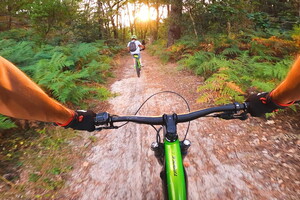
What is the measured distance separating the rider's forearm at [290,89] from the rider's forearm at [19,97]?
1.39 meters

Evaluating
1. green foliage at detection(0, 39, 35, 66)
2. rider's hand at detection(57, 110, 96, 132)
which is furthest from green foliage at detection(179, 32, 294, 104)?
green foliage at detection(0, 39, 35, 66)

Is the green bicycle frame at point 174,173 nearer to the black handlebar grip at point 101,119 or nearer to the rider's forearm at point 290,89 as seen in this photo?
the black handlebar grip at point 101,119

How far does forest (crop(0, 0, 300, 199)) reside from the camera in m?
3.65

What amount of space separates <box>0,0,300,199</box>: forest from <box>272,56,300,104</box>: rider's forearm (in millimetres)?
3051

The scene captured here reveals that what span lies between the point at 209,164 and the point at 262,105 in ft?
→ 6.36

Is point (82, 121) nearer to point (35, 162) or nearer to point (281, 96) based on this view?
point (281, 96)

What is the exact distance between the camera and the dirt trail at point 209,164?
2551 mm

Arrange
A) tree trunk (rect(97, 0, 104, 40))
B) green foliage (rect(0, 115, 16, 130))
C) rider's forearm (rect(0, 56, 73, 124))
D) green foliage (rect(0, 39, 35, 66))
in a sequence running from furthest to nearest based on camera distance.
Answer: tree trunk (rect(97, 0, 104, 40)) < green foliage (rect(0, 39, 35, 66)) < green foliage (rect(0, 115, 16, 130)) < rider's forearm (rect(0, 56, 73, 124))

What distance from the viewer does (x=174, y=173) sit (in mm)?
1468

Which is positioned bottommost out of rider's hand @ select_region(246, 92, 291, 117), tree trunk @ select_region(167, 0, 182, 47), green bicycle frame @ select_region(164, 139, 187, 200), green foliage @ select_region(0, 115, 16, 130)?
green foliage @ select_region(0, 115, 16, 130)

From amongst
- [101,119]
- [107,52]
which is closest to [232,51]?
[101,119]

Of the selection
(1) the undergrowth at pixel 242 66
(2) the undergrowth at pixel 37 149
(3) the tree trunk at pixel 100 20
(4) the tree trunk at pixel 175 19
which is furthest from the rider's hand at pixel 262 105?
(3) the tree trunk at pixel 100 20

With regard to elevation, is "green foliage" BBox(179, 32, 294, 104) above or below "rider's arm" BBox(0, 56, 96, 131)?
below

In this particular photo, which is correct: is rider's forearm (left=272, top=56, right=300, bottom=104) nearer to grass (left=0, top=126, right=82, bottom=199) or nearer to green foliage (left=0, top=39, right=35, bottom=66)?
grass (left=0, top=126, right=82, bottom=199)
